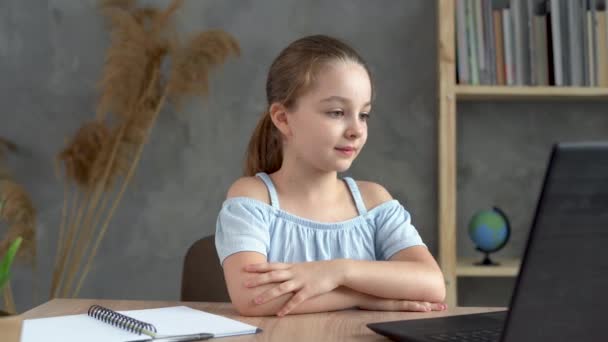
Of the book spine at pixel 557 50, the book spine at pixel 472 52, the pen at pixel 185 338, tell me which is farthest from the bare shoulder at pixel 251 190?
the book spine at pixel 557 50

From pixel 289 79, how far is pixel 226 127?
1.49 metres

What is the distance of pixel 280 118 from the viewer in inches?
64.7

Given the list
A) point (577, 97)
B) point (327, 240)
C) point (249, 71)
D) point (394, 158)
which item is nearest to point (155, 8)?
point (249, 71)

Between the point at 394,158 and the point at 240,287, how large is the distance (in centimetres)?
180

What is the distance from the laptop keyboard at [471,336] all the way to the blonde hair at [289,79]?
683 millimetres

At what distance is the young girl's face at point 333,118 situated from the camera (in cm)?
152

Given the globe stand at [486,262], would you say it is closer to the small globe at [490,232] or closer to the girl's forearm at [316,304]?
the small globe at [490,232]

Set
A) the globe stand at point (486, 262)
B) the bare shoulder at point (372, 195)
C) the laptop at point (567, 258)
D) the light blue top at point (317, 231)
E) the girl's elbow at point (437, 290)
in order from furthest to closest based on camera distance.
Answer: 1. the globe stand at point (486, 262)
2. the bare shoulder at point (372, 195)
3. the light blue top at point (317, 231)
4. the girl's elbow at point (437, 290)
5. the laptop at point (567, 258)

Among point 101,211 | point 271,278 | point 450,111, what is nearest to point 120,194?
point 101,211

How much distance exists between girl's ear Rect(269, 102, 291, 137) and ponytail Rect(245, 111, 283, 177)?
8 cm

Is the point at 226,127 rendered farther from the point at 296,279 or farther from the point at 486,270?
the point at 296,279

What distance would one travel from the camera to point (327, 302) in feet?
4.36

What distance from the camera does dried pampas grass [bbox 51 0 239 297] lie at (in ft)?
9.43

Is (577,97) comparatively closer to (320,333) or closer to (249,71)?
(249,71)
